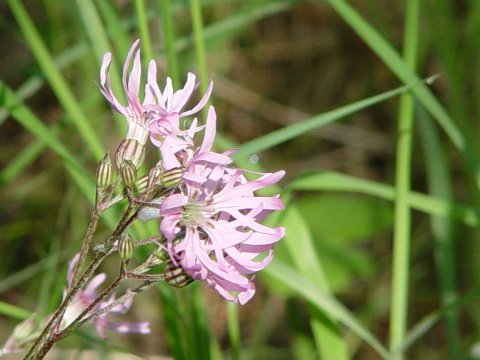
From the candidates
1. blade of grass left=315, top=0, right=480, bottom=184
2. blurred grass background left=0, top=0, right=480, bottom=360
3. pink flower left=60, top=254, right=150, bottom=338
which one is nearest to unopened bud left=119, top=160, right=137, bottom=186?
pink flower left=60, top=254, right=150, bottom=338

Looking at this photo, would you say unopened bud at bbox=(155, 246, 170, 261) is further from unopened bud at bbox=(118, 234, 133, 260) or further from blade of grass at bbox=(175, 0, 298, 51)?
blade of grass at bbox=(175, 0, 298, 51)

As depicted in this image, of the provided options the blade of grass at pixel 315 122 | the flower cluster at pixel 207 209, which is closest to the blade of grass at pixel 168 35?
the blade of grass at pixel 315 122

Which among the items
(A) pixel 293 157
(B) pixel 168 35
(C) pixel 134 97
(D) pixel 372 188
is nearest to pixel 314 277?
(D) pixel 372 188

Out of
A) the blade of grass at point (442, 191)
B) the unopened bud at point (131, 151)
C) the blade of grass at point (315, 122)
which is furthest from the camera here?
the blade of grass at point (442, 191)

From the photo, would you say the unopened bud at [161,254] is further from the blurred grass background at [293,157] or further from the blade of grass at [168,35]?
the blade of grass at [168,35]

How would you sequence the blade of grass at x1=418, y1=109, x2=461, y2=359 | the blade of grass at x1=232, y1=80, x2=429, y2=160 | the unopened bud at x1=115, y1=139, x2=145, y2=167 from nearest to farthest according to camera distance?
1. the unopened bud at x1=115, y1=139, x2=145, y2=167
2. the blade of grass at x1=232, y1=80, x2=429, y2=160
3. the blade of grass at x1=418, y1=109, x2=461, y2=359
